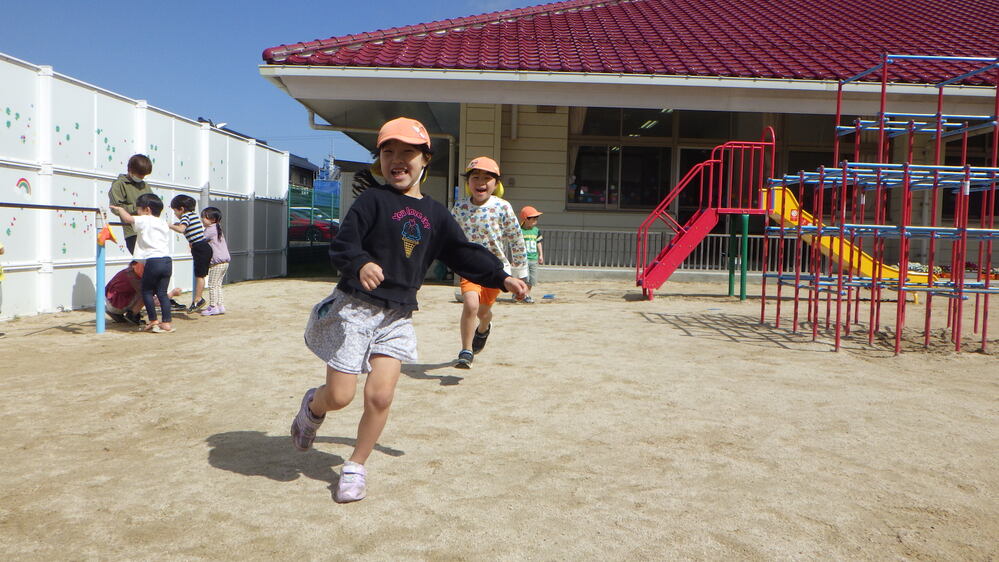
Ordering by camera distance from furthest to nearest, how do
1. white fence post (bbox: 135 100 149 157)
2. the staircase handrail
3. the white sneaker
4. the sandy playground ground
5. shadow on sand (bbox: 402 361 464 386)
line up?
1. the staircase handrail
2. white fence post (bbox: 135 100 149 157)
3. shadow on sand (bbox: 402 361 464 386)
4. the white sneaker
5. the sandy playground ground

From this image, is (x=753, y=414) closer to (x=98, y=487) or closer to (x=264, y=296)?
(x=98, y=487)

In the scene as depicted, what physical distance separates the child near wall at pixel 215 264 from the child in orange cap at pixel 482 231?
4.00 m

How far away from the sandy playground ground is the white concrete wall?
5.10 feet

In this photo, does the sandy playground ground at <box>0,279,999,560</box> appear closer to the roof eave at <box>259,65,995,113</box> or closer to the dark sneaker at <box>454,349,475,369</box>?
the dark sneaker at <box>454,349,475,369</box>

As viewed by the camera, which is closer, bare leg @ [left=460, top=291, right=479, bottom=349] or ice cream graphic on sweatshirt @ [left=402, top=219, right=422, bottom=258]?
ice cream graphic on sweatshirt @ [left=402, top=219, right=422, bottom=258]

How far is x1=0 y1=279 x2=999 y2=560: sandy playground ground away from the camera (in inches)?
106

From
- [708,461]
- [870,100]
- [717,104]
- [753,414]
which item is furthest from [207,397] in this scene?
[870,100]

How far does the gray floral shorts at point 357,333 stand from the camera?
3.10 meters

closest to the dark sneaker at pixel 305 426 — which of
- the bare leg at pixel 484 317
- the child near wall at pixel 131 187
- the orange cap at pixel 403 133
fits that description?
the orange cap at pixel 403 133

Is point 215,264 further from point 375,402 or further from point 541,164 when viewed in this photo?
point 541,164

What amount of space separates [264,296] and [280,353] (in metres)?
4.67

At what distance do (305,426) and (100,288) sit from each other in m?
4.60

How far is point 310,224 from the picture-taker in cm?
1842

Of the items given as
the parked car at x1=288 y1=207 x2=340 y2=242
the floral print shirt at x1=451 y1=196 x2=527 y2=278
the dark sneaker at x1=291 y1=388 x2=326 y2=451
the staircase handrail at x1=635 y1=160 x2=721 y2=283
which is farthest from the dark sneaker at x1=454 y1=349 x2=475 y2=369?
the parked car at x1=288 y1=207 x2=340 y2=242
